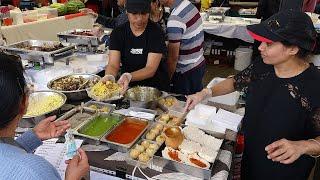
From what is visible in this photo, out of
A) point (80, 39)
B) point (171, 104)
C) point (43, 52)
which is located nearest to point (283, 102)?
point (171, 104)

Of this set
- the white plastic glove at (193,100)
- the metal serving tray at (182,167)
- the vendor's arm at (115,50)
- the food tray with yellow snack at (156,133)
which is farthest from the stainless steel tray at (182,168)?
the vendor's arm at (115,50)

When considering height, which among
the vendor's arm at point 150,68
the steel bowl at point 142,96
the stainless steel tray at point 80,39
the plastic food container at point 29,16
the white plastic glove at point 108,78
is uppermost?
the plastic food container at point 29,16

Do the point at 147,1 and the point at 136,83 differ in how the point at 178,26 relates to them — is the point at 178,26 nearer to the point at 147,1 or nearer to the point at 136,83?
the point at 147,1

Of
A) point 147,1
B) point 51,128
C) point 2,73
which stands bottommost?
point 51,128

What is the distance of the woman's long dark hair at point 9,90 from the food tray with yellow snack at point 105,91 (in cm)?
106

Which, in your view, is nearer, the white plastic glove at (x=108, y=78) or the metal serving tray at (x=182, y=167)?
the metal serving tray at (x=182, y=167)

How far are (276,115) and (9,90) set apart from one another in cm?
124

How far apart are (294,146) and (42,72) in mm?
2245

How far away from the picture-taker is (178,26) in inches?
102

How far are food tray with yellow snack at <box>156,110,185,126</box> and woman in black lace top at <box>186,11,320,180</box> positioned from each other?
375 millimetres

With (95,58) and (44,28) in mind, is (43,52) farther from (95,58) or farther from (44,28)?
(44,28)

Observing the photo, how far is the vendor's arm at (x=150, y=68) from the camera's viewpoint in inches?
90.3

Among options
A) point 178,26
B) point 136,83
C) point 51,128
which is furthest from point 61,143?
point 178,26

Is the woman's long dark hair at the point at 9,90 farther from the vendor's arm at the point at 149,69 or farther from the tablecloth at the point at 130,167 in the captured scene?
the vendor's arm at the point at 149,69
